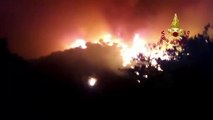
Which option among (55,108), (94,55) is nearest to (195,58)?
(55,108)

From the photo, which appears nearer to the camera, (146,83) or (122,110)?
(146,83)

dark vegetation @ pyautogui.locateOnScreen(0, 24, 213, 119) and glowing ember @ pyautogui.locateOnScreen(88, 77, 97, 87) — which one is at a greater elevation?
glowing ember @ pyautogui.locateOnScreen(88, 77, 97, 87)

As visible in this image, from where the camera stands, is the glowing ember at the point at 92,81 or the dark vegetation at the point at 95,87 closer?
the dark vegetation at the point at 95,87

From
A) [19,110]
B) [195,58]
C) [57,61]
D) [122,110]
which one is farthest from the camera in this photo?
[57,61]

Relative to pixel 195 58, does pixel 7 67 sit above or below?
above

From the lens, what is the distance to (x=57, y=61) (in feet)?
269

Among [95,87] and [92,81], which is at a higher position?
[92,81]

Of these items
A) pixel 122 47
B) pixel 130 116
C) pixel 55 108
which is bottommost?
pixel 130 116

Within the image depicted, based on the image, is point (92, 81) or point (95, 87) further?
point (92, 81)

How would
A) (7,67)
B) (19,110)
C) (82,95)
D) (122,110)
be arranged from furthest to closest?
(82,95), (7,67), (19,110), (122,110)

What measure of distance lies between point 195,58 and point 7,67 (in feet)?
74.3

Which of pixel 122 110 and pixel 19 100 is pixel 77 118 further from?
pixel 122 110

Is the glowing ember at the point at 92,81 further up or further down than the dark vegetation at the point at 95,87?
further up

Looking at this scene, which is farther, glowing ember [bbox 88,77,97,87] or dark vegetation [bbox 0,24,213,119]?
glowing ember [bbox 88,77,97,87]
